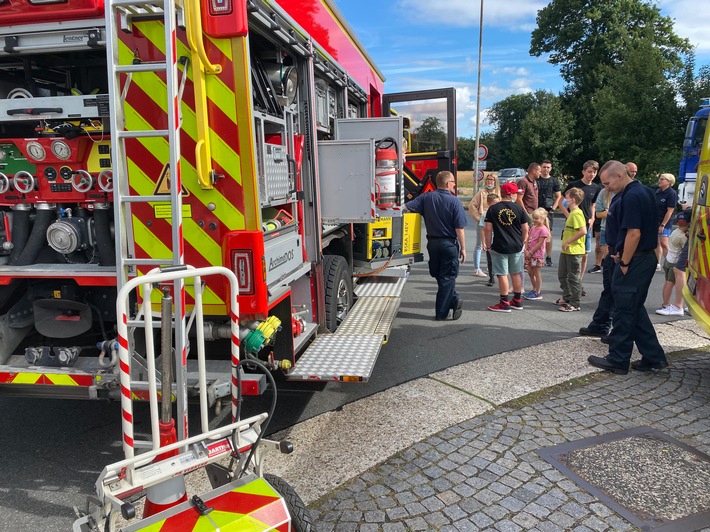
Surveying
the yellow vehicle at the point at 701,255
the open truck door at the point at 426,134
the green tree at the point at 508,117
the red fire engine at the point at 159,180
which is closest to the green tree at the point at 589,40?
the green tree at the point at 508,117

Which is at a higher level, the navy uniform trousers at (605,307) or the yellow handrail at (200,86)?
the yellow handrail at (200,86)

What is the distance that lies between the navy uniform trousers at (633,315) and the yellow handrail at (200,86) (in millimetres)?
3573

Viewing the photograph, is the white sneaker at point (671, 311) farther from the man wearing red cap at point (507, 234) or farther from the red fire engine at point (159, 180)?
the red fire engine at point (159, 180)

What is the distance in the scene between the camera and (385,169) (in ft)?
17.4

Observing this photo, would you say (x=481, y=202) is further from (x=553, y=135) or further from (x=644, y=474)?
(x=553, y=135)

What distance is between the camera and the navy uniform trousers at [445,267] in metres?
6.25

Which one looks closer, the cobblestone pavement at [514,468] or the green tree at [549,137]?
the cobblestone pavement at [514,468]

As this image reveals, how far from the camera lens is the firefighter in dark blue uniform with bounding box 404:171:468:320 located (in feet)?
20.3

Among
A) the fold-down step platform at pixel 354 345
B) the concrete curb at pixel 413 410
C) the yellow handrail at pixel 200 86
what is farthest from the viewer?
the fold-down step platform at pixel 354 345

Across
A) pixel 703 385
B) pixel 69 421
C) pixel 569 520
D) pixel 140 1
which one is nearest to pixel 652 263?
pixel 703 385

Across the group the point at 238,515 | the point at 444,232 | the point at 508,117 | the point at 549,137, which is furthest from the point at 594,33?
the point at 238,515

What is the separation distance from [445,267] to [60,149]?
14.0 feet

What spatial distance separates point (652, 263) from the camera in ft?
14.7

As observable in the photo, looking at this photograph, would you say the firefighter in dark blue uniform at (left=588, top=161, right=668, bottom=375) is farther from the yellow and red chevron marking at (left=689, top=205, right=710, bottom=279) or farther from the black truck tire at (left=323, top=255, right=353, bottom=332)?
the black truck tire at (left=323, top=255, right=353, bottom=332)
